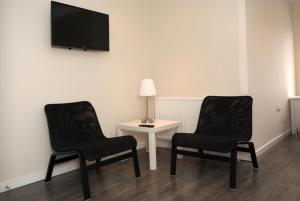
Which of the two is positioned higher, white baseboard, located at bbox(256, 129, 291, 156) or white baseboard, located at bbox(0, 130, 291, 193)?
white baseboard, located at bbox(256, 129, 291, 156)

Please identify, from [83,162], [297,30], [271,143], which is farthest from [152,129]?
[297,30]

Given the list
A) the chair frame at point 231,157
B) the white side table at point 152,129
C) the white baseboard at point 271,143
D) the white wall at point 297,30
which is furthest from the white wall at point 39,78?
the white wall at point 297,30

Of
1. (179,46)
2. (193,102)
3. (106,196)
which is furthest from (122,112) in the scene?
(106,196)

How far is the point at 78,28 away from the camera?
3.14m

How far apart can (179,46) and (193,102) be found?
2.95ft

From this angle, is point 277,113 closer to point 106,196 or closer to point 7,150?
point 106,196

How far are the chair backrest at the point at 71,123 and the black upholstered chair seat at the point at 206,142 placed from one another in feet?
3.09

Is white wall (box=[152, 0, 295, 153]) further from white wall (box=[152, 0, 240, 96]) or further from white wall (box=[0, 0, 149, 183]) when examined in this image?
white wall (box=[0, 0, 149, 183])

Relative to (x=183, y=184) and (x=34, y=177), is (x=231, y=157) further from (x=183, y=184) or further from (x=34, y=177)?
(x=34, y=177)

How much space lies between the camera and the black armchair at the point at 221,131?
2.63 meters

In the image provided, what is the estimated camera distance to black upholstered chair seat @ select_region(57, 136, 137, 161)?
2432mm

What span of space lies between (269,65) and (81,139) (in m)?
2.99

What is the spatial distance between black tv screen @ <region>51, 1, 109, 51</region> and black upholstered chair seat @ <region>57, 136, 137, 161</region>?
1.14m

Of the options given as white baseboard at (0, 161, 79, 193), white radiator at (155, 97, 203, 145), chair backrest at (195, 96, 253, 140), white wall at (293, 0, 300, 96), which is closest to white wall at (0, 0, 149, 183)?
white baseboard at (0, 161, 79, 193)
